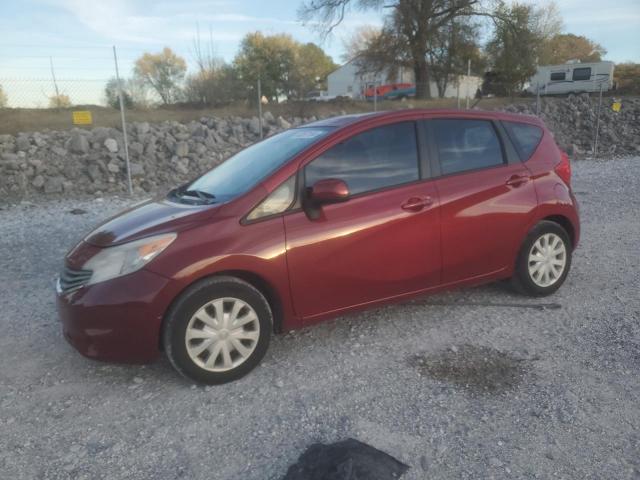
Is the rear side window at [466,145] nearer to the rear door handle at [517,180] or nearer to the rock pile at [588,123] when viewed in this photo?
the rear door handle at [517,180]

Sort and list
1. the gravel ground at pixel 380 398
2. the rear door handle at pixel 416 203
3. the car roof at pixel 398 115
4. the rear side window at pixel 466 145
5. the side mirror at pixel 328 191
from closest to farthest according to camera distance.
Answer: the gravel ground at pixel 380 398, the side mirror at pixel 328 191, the rear door handle at pixel 416 203, the car roof at pixel 398 115, the rear side window at pixel 466 145

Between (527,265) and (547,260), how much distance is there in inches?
9.4

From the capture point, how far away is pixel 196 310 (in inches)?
132

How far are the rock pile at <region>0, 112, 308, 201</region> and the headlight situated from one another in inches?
328

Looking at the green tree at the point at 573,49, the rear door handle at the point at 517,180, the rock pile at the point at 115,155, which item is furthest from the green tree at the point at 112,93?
the green tree at the point at 573,49

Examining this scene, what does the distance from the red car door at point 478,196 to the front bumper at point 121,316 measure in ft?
7.07

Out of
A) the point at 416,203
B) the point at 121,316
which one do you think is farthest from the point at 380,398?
the point at 121,316

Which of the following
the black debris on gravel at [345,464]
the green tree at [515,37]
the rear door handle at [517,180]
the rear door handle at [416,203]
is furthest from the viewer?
the green tree at [515,37]

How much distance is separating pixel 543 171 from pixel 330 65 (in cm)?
7866

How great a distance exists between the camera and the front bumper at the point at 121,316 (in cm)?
323

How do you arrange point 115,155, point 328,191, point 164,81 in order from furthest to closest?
point 164,81, point 115,155, point 328,191

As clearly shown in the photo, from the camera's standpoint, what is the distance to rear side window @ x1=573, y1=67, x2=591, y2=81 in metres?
33.4

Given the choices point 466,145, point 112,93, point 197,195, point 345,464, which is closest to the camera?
point 345,464

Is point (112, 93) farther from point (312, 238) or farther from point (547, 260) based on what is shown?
point (547, 260)
